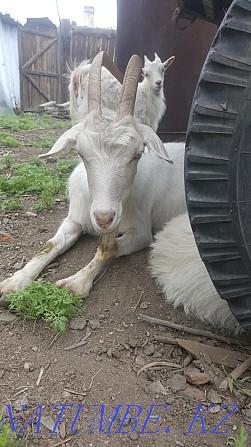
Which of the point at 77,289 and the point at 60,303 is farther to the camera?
the point at 77,289

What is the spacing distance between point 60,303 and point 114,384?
0.59m

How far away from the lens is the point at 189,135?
168 centimetres

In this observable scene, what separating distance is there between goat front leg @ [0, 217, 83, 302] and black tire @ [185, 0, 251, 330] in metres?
1.34

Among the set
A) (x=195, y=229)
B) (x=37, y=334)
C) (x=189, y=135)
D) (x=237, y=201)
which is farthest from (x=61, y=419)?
(x=189, y=135)

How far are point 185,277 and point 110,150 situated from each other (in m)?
0.90

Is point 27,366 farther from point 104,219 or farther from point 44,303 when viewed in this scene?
point 104,219

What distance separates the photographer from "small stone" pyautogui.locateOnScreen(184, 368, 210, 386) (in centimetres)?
187

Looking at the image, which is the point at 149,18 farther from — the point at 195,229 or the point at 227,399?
the point at 227,399

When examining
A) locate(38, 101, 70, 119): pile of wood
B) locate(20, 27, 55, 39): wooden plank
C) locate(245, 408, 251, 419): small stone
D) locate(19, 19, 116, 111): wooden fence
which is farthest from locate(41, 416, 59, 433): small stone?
locate(20, 27, 55, 39): wooden plank

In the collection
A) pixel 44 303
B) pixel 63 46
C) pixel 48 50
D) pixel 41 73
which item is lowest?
pixel 44 303

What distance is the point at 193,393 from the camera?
183 cm

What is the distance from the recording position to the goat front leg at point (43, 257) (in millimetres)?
2557

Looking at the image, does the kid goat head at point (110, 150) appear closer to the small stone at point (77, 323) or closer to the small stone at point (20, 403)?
the small stone at point (77, 323)

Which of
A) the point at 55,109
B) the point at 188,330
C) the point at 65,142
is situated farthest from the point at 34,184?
the point at 55,109
